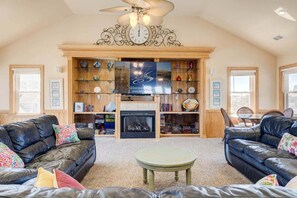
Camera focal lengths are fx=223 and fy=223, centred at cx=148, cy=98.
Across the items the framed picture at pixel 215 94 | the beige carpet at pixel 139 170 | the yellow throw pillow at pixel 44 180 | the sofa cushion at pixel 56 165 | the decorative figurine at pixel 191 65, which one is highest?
the decorative figurine at pixel 191 65

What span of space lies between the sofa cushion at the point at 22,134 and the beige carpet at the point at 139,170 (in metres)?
0.96

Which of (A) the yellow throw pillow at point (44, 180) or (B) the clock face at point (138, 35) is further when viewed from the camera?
(B) the clock face at point (138, 35)

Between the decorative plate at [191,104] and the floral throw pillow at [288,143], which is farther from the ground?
the decorative plate at [191,104]

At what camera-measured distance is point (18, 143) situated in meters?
2.84

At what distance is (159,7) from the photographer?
3219mm

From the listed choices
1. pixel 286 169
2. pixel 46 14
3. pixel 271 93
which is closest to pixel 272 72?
pixel 271 93

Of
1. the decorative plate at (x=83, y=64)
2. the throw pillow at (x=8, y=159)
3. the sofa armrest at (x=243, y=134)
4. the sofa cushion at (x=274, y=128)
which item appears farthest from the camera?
the decorative plate at (x=83, y=64)

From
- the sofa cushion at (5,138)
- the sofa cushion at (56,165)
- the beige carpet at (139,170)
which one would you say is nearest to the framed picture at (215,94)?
the beige carpet at (139,170)

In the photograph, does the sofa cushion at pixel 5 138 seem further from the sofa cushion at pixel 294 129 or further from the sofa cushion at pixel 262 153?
the sofa cushion at pixel 294 129

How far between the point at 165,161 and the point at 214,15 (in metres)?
4.44

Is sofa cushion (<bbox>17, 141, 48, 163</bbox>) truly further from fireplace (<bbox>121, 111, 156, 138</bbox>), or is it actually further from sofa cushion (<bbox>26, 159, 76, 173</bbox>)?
fireplace (<bbox>121, 111, 156, 138</bbox>)

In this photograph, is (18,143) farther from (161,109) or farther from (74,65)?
(161,109)

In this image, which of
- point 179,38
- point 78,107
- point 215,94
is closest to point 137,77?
Result: point 179,38

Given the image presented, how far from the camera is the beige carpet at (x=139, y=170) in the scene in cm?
326
